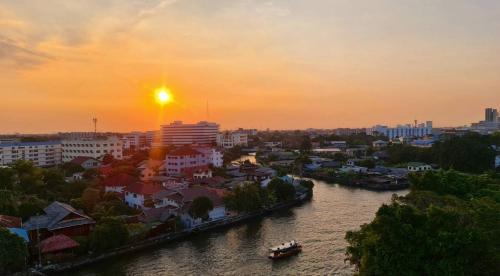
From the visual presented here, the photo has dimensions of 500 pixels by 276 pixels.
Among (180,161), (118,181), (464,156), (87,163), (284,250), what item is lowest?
(284,250)

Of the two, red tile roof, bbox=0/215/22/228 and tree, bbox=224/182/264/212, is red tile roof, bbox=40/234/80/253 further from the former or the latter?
tree, bbox=224/182/264/212

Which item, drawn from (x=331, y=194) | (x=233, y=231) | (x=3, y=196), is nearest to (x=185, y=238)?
(x=233, y=231)

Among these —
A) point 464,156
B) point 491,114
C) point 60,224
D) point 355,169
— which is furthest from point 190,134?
→ point 491,114

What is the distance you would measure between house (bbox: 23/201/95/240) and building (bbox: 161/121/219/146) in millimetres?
48187

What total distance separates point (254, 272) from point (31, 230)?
803 centimetres

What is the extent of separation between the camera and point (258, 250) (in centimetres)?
1419

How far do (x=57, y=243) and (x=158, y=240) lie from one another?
3623mm

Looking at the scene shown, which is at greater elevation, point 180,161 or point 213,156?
point 213,156

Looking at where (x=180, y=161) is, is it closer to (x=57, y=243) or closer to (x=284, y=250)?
(x=57, y=243)

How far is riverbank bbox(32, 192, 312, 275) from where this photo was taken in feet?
39.9

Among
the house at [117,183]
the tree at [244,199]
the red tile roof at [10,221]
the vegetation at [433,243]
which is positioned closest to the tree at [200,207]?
the tree at [244,199]

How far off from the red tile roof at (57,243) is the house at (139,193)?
607 centimetres

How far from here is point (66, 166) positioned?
29.0 meters

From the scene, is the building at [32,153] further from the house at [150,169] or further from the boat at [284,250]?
the boat at [284,250]
